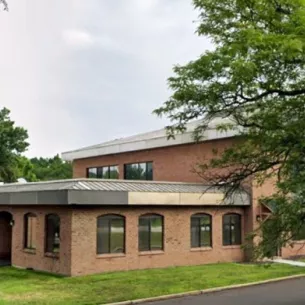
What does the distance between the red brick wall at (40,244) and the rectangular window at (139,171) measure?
1065 cm

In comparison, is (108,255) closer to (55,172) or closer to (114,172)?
(114,172)

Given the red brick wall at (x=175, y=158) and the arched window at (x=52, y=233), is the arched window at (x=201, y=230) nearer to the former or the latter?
the red brick wall at (x=175, y=158)

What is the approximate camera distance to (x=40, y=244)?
22672 millimetres

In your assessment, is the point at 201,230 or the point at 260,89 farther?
the point at 201,230

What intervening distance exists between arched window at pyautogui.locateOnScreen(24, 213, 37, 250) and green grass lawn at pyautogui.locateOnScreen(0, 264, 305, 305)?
1336 mm

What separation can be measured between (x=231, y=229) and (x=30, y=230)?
10.4 metres

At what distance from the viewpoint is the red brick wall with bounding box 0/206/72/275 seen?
20.8 m

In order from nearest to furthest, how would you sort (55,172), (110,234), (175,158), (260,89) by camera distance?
(260,89) < (110,234) < (175,158) < (55,172)

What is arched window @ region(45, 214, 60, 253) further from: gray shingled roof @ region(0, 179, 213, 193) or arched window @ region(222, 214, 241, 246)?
arched window @ region(222, 214, 241, 246)

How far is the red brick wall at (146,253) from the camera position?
20.8 metres

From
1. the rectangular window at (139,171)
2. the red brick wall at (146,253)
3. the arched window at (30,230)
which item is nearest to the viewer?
the red brick wall at (146,253)

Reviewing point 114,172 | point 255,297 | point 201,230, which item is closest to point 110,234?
point 201,230

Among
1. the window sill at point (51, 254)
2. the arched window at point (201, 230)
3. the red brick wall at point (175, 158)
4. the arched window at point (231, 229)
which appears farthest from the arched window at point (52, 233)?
the arched window at point (231, 229)

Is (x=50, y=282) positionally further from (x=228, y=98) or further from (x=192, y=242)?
(x=228, y=98)
